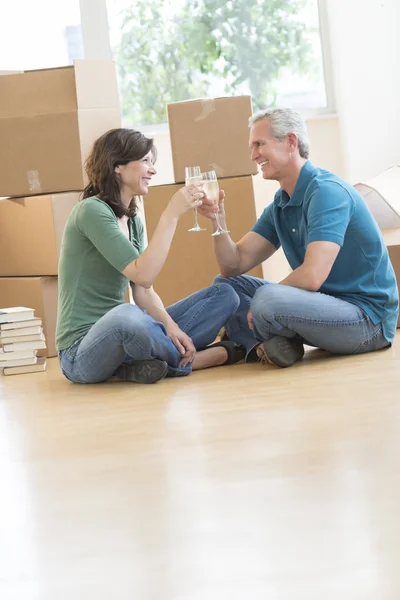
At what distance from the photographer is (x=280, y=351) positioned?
283cm

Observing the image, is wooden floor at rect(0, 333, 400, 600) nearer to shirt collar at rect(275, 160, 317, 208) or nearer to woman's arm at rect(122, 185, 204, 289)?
woman's arm at rect(122, 185, 204, 289)

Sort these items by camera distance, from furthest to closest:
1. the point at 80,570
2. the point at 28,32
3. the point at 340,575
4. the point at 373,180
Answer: the point at 28,32
the point at 373,180
the point at 80,570
the point at 340,575

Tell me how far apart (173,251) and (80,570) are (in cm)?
249

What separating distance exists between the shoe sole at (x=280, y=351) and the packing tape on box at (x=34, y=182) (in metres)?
1.37

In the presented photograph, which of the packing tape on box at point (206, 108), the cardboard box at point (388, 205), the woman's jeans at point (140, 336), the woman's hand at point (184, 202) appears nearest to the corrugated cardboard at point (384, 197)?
the cardboard box at point (388, 205)

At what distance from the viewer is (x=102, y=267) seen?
283 cm

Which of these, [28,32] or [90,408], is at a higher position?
[28,32]

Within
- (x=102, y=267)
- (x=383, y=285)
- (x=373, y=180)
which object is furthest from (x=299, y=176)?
(x=373, y=180)

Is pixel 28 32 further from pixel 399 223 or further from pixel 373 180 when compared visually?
pixel 399 223

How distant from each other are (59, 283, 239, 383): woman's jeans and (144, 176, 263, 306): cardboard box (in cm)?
71

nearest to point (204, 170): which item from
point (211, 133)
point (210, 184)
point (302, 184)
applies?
point (211, 133)

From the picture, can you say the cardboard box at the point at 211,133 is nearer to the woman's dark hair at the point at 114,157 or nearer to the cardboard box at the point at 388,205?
the cardboard box at the point at 388,205

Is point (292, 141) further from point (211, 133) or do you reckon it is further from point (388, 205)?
point (388, 205)

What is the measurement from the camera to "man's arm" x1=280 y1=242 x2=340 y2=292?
107 inches
